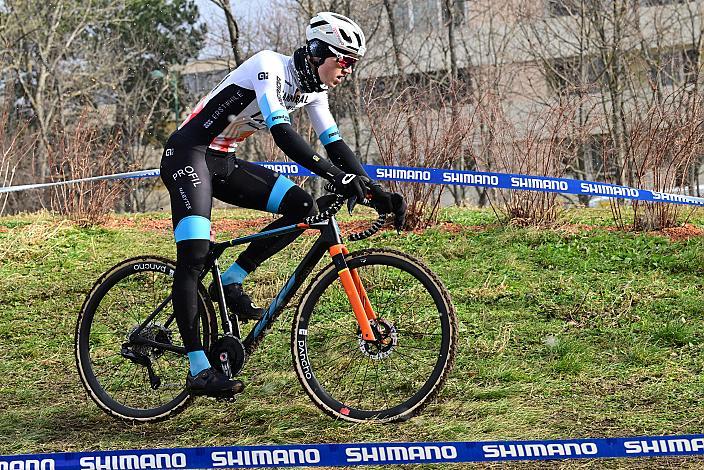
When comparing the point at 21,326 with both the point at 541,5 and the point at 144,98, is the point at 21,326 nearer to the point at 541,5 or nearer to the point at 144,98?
the point at 541,5

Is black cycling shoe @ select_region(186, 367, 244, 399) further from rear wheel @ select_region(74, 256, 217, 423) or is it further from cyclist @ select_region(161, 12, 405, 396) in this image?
rear wheel @ select_region(74, 256, 217, 423)

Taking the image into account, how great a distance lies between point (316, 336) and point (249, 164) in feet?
3.97

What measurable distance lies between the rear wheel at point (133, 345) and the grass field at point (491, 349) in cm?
15

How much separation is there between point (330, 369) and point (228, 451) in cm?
175

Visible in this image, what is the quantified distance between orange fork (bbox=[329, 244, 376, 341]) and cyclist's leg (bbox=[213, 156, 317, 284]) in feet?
1.34

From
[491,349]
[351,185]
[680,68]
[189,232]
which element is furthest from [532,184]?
[680,68]

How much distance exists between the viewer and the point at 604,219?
416 inches

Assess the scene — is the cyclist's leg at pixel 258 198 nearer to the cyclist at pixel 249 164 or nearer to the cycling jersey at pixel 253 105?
the cyclist at pixel 249 164

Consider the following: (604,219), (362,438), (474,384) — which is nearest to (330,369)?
(362,438)

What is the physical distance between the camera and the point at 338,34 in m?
4.66

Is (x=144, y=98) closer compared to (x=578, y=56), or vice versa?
(x=578, y=56)

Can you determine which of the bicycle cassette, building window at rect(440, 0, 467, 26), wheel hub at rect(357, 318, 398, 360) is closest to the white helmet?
wheel hub at rect(357, 318, 398, 360)

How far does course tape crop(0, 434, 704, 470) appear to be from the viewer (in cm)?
326

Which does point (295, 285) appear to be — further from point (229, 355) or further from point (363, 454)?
point (363, 454)
